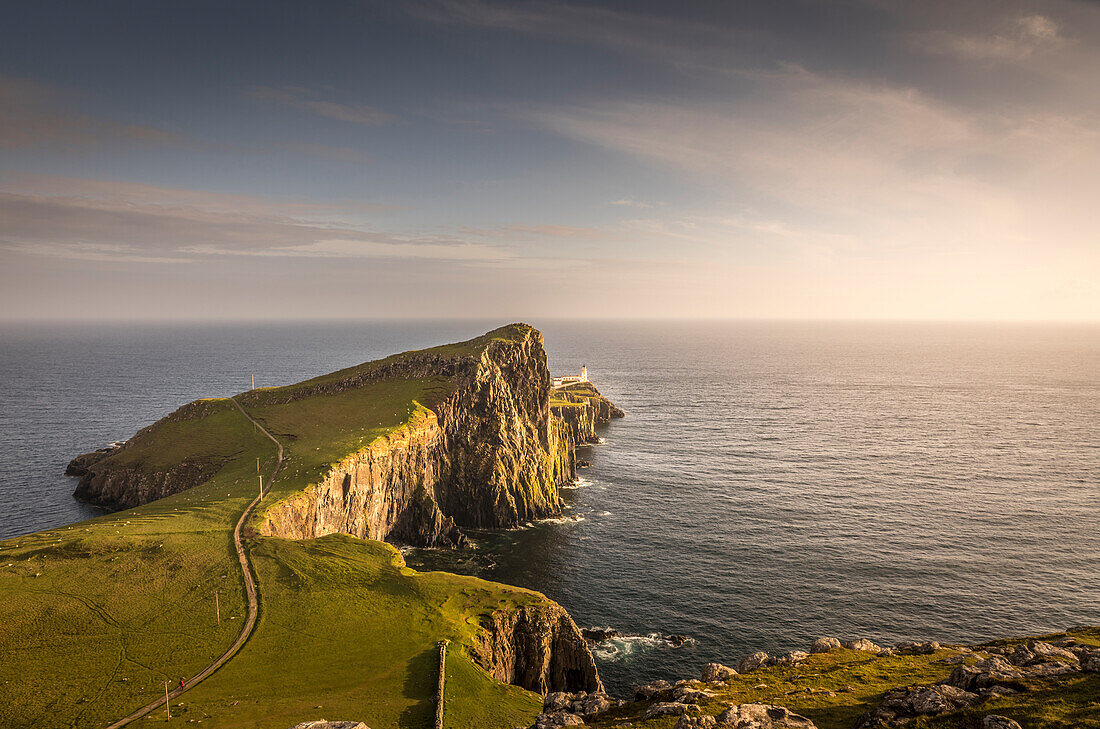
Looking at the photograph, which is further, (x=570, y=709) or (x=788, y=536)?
(x=788, y=536)

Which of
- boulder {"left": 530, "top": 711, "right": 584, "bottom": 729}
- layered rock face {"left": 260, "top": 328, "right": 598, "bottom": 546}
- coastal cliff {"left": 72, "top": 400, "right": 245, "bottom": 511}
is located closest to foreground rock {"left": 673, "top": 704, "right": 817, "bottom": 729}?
boulder {"left": 530, "top": 711, "right": 584, "bottom": 729}

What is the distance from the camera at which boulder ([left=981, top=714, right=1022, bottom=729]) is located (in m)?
26.5

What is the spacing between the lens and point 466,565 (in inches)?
3580

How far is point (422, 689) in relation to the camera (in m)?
47.1

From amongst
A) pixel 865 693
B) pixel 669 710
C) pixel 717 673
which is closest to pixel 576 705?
pixel 669 710

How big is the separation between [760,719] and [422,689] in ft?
93.1

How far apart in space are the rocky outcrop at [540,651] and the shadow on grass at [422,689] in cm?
755

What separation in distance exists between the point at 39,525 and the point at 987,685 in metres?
132

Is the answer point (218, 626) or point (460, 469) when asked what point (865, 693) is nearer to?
point (218, 626)

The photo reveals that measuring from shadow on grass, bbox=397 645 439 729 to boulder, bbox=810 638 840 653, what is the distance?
3584 cm

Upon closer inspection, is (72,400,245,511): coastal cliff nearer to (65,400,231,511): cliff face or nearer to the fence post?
(65,400,231,511): cliff face

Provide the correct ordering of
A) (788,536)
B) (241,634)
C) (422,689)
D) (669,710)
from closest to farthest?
(669,710), (422,689), (241,634), (788,536)

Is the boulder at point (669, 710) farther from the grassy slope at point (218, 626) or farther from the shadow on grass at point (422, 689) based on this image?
the shadow on grass at point (422, 689)

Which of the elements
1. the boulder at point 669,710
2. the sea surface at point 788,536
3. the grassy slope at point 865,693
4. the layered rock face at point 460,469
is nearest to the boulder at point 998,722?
the grassy slope at point 865,693
